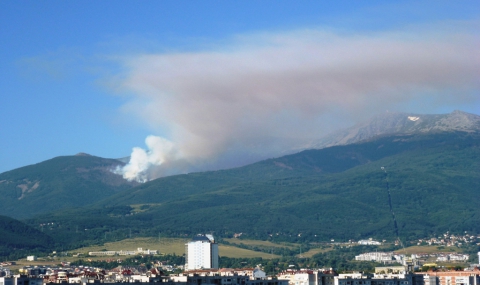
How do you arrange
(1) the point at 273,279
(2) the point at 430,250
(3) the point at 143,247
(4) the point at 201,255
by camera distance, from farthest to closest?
(2) the point at 430,250
(3) the point at 143,247
(4) the point at 201,255
(1) the point at 273,279

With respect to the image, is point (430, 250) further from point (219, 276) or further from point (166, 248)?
point (219, 276)

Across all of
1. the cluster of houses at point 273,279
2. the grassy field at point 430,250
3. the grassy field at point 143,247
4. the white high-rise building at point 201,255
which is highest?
the grassy field at point 143,247

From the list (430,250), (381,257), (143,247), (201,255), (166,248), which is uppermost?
(143,247)

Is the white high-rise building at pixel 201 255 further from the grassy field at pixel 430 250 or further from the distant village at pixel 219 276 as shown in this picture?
the grassy field at pixel 430 250

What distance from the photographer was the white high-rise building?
6131 inches

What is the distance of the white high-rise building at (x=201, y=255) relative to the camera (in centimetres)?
15574

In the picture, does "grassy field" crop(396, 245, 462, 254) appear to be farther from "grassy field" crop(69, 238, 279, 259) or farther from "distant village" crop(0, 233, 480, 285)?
"distant village" crop(0, 233, 480, 285)

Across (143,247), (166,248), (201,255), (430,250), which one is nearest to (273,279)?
(201,255)

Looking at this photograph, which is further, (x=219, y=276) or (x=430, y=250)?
(x=430, y=250)

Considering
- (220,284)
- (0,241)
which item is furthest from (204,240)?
(220,284)

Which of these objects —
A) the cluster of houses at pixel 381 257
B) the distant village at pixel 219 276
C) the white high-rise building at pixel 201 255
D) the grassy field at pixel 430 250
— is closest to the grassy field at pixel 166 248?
the cluster of houses at pixel 381 257

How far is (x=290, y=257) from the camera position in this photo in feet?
595

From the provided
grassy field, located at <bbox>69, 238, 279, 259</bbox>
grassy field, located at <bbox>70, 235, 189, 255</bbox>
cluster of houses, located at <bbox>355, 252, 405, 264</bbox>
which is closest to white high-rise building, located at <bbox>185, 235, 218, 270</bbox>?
grassy field, located at <bbox>69, 238, 279, 259</bbox>

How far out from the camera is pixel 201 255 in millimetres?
158875
